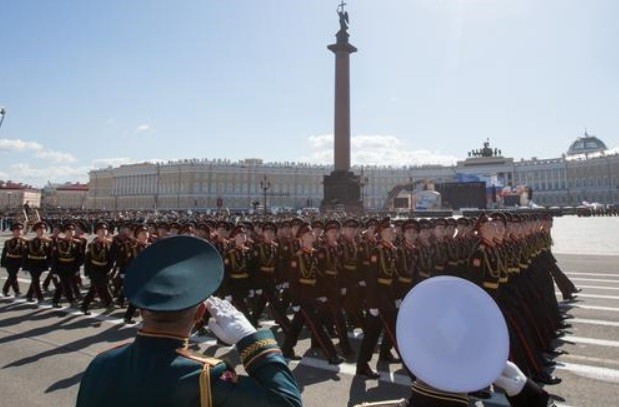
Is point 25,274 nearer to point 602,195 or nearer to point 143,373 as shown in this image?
point 143,373

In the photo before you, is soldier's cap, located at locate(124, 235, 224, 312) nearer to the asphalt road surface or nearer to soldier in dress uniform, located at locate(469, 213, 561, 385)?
the asphalt road surface

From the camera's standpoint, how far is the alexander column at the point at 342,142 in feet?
127

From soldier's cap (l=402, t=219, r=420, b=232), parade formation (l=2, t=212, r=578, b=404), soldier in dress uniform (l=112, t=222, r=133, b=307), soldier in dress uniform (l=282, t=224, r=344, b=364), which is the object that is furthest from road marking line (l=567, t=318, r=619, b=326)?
soldier in dress uniform (l=112, t=222, r=133, b=307)

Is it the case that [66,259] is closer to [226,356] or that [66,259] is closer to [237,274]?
[237,274]

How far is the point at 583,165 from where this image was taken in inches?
4599

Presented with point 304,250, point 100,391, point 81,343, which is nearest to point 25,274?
point 81,343

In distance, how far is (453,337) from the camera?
177 cm

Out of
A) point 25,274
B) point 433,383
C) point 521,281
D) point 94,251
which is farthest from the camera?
point 25,274

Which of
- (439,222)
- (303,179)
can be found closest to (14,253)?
(439,222)

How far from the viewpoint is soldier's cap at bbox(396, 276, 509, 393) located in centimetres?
176

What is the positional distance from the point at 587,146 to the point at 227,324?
162016 millimetres

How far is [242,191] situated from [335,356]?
12029 centimetres

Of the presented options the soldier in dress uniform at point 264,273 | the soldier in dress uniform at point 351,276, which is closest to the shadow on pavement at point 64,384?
the soldier in dress uniform at point 264,273

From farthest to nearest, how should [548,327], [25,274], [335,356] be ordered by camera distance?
[25,274] → [548,327] → [335,356]
